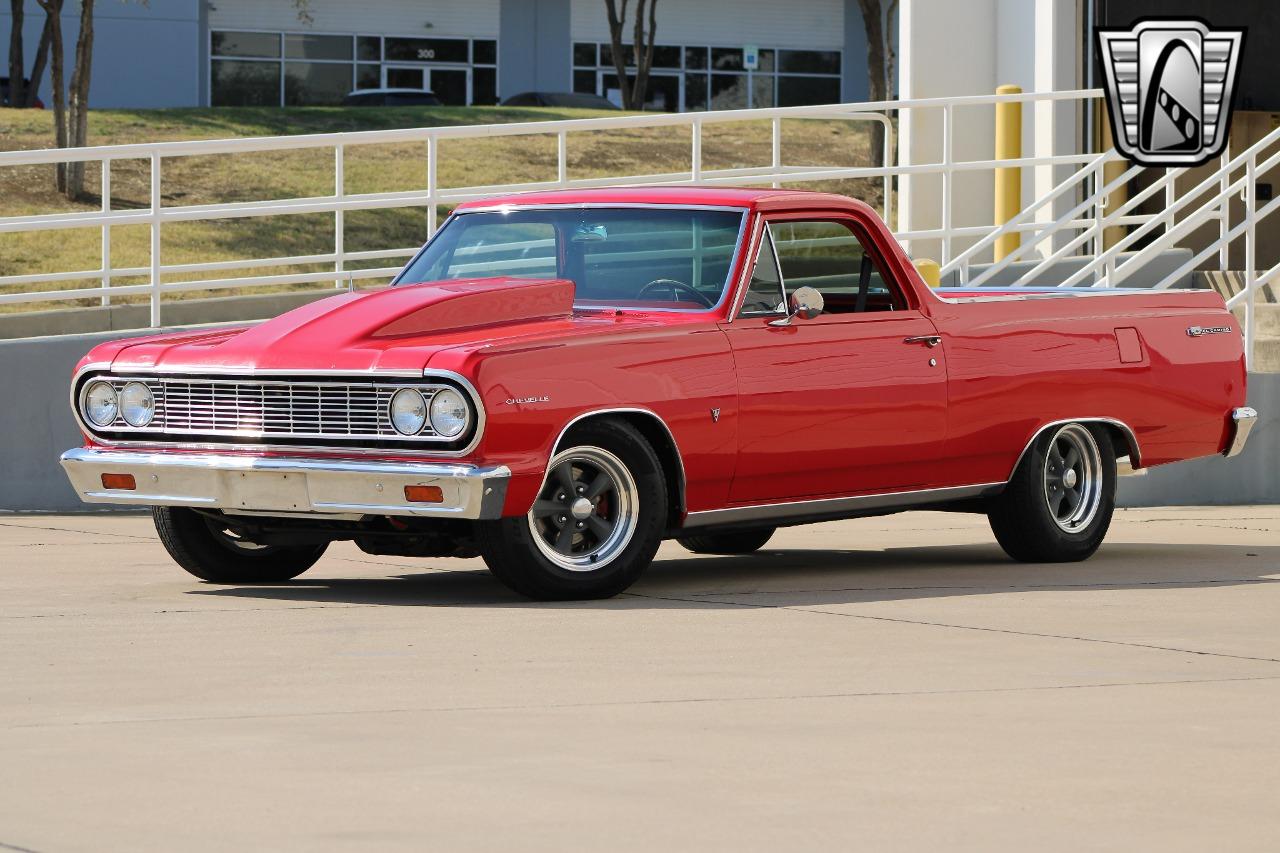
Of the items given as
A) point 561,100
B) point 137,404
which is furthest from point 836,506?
point 561,100

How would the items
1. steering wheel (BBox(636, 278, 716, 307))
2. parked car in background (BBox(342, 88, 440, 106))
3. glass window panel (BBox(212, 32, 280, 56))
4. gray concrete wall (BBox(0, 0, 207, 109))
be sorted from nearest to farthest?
steering wheel (BBox(636, 278, 716, 307))
gray concrete wall (BBox(0, 0, 207, 109))
parked car in background (BBox(342, 88, 440, 106))
glass window panel (BBox(212, 32, 280, 56))

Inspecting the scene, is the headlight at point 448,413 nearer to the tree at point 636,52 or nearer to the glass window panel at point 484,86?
the tree at point 636,52

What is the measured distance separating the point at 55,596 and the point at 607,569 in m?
2.16

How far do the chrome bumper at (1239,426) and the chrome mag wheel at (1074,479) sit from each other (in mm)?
784

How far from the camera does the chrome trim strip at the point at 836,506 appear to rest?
941 cm

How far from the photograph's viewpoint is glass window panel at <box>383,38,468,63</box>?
60.2 metres

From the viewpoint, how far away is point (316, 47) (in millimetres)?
59562

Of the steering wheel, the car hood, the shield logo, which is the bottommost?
the car hood

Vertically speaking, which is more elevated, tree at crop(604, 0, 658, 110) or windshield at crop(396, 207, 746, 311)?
tree at crop(604, 0, 658, 110)

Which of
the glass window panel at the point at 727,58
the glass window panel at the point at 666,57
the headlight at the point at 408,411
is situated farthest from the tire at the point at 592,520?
the glass window panel at the point at 727,58

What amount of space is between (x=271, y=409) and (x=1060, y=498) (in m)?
3.84

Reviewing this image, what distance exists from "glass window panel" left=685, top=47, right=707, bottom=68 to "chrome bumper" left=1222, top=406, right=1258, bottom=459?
5163 cm

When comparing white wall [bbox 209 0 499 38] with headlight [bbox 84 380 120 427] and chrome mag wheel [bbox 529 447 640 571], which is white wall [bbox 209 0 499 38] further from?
chrome mag wheel [bbox 529 447 640 571]

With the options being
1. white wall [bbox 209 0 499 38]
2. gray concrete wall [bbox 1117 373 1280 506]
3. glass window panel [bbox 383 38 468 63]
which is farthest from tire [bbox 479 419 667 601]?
glass window panel [bbox 383 38 468 63]
